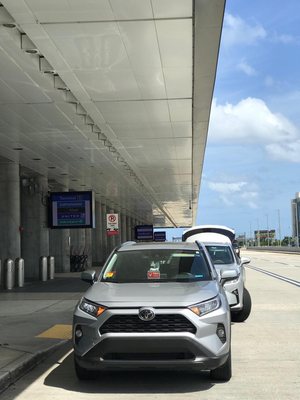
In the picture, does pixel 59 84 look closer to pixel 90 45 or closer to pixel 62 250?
pixel 90 45

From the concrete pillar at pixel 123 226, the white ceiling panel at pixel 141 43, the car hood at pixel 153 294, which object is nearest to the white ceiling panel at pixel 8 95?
the white ceiling panel at pixel 141 43

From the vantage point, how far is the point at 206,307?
6.04 metres

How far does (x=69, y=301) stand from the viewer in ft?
49.7

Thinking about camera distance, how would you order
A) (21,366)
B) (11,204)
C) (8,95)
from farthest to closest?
(11,204), (8,95), (21,366)

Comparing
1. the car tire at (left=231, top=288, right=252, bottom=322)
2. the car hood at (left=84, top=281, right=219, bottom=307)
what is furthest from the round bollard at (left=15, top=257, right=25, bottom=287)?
the car hood at (left=84, top=281, right=219, bottom=307)

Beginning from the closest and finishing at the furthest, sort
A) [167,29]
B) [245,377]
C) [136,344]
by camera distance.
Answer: [136,344]
[245,377]
[167,29]

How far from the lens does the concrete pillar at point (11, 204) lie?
2200cm

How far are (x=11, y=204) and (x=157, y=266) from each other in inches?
632

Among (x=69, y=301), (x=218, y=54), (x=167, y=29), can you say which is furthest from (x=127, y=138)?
(x=167, y=29)

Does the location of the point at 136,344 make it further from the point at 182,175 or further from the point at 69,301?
the point at 182,175

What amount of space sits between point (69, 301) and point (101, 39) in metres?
8.15

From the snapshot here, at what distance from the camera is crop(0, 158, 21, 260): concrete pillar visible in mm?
22000

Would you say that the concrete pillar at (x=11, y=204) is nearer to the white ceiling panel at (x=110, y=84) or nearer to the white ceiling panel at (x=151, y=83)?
the white ceiling panel at (x=110, y=84)

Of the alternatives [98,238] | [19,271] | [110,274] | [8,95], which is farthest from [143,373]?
[98,238]
